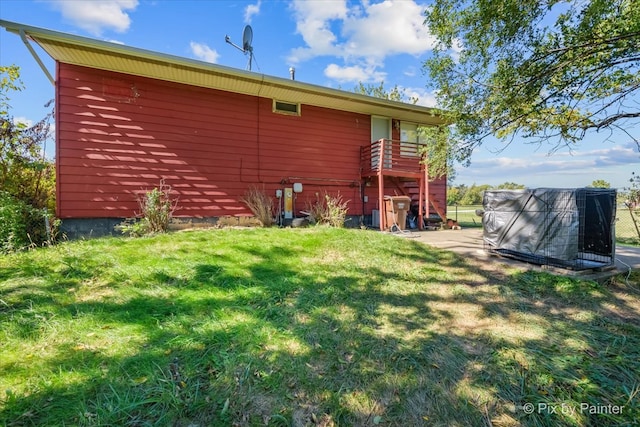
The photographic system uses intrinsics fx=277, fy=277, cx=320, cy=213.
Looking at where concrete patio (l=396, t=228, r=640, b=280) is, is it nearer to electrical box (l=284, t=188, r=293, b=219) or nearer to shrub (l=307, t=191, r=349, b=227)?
shrub (l=307, t=191, r=349, b=227)

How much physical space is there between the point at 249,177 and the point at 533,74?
647cm

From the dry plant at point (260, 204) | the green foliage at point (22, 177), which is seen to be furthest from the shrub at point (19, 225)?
the dry plant at point (260, 204)

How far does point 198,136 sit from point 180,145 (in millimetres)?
498

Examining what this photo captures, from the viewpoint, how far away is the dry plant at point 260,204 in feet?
24.5

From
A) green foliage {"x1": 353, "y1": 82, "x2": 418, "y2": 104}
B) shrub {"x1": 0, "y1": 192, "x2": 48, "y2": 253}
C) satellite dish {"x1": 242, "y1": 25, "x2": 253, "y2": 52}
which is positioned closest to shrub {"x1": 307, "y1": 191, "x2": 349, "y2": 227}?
satellite dish {"x1": 242, "y1": 25, "x2": 253, "y2": 52}

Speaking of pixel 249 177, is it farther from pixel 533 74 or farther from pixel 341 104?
pixel 533 74

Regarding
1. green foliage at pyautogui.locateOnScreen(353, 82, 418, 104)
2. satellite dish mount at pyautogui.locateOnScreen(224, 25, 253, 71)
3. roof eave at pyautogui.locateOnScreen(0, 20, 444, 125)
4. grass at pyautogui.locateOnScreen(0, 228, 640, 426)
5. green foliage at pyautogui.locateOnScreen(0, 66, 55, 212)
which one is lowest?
grass at pyautogui.locateOnScreen(0, 228, 640, 426)

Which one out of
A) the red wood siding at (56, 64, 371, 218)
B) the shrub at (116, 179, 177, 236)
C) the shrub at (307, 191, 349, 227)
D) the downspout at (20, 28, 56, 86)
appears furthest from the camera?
the shrub at (307, 191, 349, 227)

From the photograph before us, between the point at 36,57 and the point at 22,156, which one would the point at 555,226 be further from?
the point at 22,156

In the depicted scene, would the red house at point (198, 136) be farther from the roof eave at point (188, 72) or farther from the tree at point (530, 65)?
the tree at point (530, 65)

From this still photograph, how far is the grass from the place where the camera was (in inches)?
69.5

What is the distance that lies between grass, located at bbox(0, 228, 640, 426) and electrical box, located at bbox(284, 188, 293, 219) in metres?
4.15

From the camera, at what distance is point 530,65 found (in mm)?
4395

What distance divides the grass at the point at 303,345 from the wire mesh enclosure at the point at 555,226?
0.52 m
